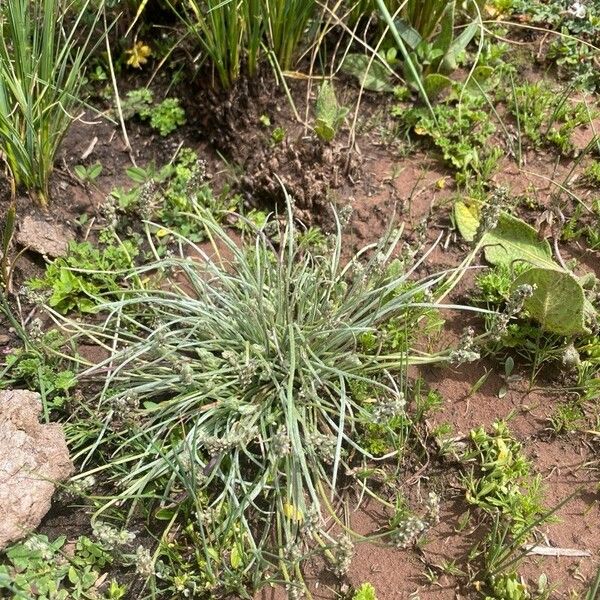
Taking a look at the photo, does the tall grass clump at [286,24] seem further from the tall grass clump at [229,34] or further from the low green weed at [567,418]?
the low green weed at [567,418]

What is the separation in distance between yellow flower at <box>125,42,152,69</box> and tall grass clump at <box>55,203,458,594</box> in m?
1.23

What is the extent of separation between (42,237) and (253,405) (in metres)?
1.09

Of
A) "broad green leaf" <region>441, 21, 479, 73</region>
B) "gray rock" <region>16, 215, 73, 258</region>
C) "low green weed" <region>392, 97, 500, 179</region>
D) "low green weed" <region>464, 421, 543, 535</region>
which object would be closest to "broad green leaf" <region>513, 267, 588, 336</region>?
"low green weed" <region>464, 421, 543, 535</region>

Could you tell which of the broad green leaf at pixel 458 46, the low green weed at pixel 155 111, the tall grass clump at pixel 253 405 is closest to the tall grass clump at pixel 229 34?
the low green weed at pixel 155 111

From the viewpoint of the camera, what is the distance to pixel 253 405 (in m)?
1.99

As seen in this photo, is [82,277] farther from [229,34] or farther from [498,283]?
[498,283]

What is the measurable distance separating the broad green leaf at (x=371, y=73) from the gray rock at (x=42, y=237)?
1.42 m

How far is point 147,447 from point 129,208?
1064 millimetres

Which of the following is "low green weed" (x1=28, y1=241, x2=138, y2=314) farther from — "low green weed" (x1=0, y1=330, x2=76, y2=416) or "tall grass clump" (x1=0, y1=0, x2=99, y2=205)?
"tall grass clump" (x1=0, y1=0, x2=99, y2=205)

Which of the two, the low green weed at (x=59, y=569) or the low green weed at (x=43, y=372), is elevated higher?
the low green weed at (x=43, y=372)

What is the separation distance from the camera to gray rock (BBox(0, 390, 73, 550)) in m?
1.79

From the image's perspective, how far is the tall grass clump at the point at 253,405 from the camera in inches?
71.8

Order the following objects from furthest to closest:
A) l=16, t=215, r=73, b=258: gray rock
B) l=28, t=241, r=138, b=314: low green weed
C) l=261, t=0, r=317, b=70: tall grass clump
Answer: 1. l=261, t=0, r=317, b=70: tall grass clump
2. l=16, t=215, r=73, b=258: gray rock
3. l=28, t=241, r=138, b=314: low green weed

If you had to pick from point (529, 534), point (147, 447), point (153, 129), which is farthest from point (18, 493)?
point (153, 129)
